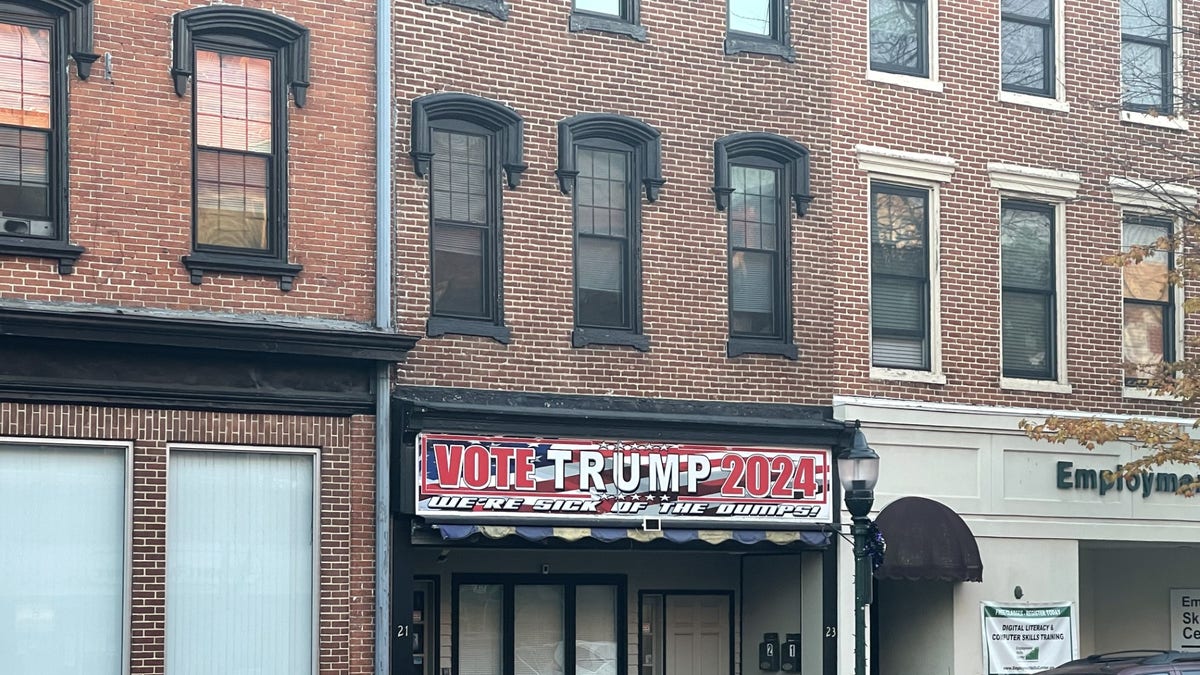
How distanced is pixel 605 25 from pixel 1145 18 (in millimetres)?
7929

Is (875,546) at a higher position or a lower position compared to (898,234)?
lower

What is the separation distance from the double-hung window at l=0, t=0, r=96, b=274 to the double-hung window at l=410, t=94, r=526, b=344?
3.53 m

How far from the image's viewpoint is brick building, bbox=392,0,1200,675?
19719 mm

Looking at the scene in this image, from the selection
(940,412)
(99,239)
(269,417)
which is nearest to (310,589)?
(269,417)

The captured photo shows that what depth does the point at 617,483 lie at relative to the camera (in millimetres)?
20109

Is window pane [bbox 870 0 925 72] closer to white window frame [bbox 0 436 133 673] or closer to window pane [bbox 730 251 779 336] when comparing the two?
window pane [bbox 730 251 779 336]

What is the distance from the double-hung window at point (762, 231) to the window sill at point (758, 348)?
1cm

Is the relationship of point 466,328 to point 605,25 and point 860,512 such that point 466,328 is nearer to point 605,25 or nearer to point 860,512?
point 605,25

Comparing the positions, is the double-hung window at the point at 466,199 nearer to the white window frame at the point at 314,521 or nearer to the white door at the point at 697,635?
the white window frame at the point at 314,521

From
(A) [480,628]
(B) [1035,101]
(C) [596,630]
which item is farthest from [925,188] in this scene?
(A) [480,628]

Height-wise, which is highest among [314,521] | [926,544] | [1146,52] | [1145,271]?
[1146,52]

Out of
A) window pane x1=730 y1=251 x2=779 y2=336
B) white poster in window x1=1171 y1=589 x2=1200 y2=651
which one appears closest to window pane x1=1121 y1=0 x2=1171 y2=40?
window pane x1=730 y1=251 x2=779 y2=336

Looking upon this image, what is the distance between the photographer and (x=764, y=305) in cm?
2177

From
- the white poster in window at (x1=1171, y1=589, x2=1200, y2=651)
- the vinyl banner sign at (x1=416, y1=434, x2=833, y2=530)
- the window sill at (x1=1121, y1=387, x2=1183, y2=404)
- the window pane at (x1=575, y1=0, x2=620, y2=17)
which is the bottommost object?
the white poster in window at (x1=1171, y1=589, x2=1200, y2=651)
